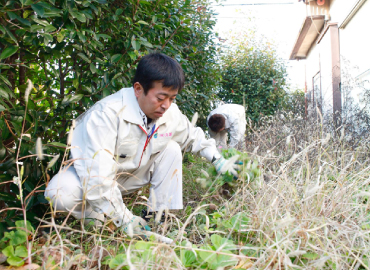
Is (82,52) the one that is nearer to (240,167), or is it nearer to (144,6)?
(144,6)

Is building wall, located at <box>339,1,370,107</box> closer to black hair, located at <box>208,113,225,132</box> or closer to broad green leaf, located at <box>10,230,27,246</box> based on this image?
black hair, located at <box>208,113,225,132</box>

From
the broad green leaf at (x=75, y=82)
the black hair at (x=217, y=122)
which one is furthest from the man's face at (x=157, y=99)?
the black hair at (x=217, y=122)

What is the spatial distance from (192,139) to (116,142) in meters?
0.66

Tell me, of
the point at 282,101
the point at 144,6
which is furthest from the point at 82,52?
the point at 282,101


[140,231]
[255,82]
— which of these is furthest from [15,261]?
[255,82]

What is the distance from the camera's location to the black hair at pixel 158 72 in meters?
2.06

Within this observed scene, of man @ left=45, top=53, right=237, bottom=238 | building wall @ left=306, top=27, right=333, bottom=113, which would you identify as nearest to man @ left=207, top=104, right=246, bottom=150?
building wall @ left=306, top=27, right=333, bottom=113

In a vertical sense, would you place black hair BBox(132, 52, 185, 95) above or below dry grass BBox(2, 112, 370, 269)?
above

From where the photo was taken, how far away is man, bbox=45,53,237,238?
70.9 inches

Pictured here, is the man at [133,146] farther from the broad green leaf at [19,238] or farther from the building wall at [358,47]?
the building wall at [358,47]

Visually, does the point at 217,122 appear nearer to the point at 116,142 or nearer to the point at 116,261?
the point at 116,142

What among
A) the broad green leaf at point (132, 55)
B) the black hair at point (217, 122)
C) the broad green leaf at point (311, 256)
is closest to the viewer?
the broad green leaf at point (311, 256)

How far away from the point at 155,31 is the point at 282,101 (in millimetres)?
5680

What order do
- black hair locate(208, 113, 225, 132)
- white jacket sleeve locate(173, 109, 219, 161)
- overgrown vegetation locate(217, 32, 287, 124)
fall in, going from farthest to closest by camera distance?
overgrown vegetation locate(217, 32, 287, 124), black hair locate(208, 113, 225, 132), white jacket sleeve locate(173, 109, 219, 161)
